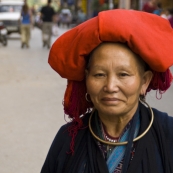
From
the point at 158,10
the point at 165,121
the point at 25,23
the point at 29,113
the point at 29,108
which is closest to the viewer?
the point at 165,121

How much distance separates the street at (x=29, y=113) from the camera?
5.62m

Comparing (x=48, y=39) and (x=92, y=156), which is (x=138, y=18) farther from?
(x=48, y=39)

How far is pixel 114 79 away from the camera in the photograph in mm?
2221

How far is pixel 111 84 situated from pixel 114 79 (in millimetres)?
27

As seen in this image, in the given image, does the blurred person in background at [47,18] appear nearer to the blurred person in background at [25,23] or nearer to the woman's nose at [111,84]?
the blurred person in background at [25,23]

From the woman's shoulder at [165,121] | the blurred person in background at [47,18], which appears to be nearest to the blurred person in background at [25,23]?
the blurred person in background at [47,18]

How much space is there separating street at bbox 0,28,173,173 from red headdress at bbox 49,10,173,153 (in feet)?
2.38

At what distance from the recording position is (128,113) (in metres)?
2.34

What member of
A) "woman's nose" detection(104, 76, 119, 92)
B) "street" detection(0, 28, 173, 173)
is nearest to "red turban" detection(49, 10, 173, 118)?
"woman's nose" detection(104, 76, 119, 92)

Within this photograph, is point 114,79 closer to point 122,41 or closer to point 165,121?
point 122,41

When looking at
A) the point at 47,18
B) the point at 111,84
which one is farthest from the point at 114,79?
the point at 47,18

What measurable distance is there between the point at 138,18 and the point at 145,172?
0.63 metres

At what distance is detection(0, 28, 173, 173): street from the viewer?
221 inches

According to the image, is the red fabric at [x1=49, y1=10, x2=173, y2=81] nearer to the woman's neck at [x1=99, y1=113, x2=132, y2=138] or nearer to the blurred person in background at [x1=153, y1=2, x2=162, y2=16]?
the woman's neck at [x1=99, y1=113, x2=132, y2=138]
